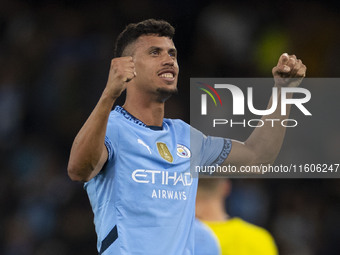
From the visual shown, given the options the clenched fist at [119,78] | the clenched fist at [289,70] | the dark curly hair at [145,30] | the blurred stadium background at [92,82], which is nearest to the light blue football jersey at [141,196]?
the clenched fist at [119,78]

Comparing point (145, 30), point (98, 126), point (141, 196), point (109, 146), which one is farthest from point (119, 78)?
point (145, 30)

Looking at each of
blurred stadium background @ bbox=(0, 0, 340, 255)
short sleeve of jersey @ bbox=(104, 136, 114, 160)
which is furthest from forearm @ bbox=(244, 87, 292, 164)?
blurred stadium background @ bbox=(0, 0, 340, 255)

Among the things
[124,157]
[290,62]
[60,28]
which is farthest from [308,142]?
[124,157]

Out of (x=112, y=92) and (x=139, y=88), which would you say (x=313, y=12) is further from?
(x=112, y=92)

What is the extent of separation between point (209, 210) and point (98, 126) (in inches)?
41.6

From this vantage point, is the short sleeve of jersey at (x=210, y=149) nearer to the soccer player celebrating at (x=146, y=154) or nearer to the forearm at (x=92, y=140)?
the soccer player celebrating at (x=146, y=154)

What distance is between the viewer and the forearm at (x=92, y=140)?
3.35m

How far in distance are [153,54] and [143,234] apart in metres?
1.12

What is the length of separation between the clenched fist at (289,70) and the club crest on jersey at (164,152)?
819mm

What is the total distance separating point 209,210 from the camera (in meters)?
4.06

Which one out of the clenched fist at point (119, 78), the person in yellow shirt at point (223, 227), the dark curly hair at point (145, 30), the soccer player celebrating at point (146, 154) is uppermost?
the dark curly hair at point (145, 30)

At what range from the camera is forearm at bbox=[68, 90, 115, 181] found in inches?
132

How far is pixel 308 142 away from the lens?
7.71 m

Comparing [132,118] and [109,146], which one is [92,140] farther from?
[132,118]
